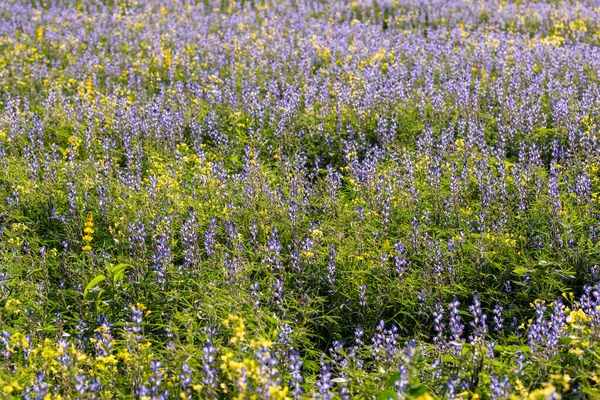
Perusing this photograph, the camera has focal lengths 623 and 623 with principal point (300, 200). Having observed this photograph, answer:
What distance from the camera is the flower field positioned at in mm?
3355

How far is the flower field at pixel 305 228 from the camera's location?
3355 mm

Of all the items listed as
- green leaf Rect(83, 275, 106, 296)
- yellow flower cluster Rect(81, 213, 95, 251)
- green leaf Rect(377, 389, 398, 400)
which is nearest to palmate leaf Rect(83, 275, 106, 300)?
green leaf Rect(83, 275, 106, 296)

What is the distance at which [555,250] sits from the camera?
4.56m

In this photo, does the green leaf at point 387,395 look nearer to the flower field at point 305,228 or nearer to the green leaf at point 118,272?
the flower field at point 305,228

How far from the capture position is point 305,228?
5.03 m

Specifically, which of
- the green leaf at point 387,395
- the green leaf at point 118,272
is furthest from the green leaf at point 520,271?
the green leaf at point 118,272

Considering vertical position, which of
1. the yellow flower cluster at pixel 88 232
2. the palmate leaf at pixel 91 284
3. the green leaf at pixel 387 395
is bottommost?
the green leaf at pixel 387 395

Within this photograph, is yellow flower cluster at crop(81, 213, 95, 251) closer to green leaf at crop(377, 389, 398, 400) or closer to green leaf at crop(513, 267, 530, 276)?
green leaf at crop(377, 389, 398, 400)

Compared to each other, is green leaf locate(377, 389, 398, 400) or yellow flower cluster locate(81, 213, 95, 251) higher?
yellow flower cluster locate(81, 213, 95, 251)

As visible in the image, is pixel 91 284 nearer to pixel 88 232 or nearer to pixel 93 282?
pixel 93 282

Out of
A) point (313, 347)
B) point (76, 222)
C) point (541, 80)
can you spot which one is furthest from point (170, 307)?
point (541, 80)

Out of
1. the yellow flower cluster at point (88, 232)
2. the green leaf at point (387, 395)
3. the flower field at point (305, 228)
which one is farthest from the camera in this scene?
the yellow flower cluster at point (88, 232)

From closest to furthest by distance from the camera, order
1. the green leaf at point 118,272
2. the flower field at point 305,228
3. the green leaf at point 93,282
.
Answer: the flower field at point 305,228
the green leaf at point 93,282
the green leaf at point 118,272

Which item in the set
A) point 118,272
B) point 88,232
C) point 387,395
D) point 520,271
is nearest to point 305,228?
point 118,272
